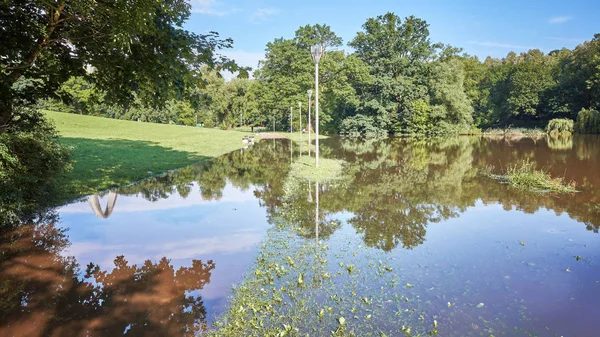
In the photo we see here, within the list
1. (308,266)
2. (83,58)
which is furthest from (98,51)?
(308,266)

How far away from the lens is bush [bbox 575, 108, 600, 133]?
52062 millimetres

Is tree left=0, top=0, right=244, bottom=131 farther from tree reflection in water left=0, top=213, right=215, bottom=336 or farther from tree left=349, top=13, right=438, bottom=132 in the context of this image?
tree left=349, top=13, right=438, bottom=132

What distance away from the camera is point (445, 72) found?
56625mm

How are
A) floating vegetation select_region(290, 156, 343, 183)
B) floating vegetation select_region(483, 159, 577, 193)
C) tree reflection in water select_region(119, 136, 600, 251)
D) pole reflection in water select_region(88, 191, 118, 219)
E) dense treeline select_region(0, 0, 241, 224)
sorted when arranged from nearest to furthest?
1. dense treeline select_region(0, 0, 241, 224)
2. tree reflection in water select_region(119, 136, 600, 251)
3. pole reflection in water select_region(88, 191, 118, 219)
4. floating vegetation select_region(483, 159, 577, 193)
5. floating vegetation select_region(290, 156, 343, 183)

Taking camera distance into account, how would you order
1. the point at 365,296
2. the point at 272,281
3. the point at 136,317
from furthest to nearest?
the point at 272,281 < the point at 365,296 < the point at 136,317

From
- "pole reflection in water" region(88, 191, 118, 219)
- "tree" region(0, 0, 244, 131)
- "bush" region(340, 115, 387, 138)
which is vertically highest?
"tree" region(0, 0, 244, 131)

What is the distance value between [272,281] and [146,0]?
4.80 m

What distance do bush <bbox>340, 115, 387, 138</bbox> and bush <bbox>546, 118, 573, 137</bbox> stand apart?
2521 centimetres

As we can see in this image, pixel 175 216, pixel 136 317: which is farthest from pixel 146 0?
pixel 175 216

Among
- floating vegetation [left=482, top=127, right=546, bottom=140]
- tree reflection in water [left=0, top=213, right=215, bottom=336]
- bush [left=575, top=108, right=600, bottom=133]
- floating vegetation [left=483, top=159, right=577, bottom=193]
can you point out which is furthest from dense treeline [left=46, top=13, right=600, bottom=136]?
tree reflection in water [left=0, top=213, right=215, bottom=336]

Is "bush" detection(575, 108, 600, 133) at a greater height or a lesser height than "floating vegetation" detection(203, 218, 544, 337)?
greater

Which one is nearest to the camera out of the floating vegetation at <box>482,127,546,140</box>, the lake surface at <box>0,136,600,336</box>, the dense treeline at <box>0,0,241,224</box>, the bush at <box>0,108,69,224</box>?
the lake surface at <box>0,136,600,336</box>

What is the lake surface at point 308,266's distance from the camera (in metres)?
4.89

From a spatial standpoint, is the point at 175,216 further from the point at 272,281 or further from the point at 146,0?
the point at 146,0
